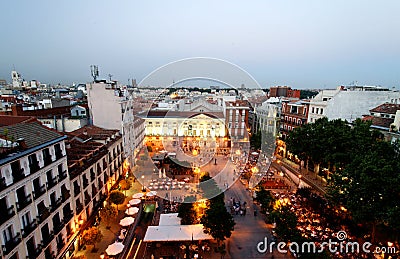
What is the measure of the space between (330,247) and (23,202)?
1807 cm

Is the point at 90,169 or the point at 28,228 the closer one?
the point at 28,228

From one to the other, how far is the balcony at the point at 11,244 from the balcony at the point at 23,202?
3.89ft

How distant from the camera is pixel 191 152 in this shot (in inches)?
1596

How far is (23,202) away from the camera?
10.6 meters

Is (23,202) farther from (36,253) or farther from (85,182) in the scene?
(85,182)

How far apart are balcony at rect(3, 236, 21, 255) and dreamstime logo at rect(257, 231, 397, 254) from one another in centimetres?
1387

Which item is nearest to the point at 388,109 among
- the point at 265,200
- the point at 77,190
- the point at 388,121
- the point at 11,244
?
the point at 388,121

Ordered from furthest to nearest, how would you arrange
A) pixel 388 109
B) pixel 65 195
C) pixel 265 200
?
pixel 388 109 < pixel 265 200 < pixel 65 195

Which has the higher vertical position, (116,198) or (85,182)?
(85,182)

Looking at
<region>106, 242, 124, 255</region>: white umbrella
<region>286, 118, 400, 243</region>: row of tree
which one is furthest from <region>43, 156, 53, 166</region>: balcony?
<region>286, 118, 400, 243</region>: row of tree

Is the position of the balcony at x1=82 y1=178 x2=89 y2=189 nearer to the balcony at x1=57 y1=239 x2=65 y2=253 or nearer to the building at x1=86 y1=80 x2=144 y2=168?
the balcony at x1=57 y1=239 x2=65 y2=253

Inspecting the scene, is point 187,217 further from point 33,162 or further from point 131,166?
point 131,166

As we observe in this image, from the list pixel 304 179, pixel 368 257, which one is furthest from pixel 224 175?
pixel 368 257

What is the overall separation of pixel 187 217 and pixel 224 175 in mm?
14778
